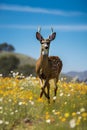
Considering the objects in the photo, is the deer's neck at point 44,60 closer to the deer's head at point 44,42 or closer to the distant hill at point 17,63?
the deer's head at point 44,42

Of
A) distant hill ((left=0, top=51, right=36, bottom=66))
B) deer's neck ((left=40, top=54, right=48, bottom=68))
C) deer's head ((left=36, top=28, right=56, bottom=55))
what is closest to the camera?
deer's head ((left=36, top=28, right=56, bottom=55))

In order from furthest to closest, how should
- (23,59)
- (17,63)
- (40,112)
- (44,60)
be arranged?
(23,59), (17,63), (44,60), (40,112)

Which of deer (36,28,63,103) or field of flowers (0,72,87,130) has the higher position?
deer (36,28,63,103)

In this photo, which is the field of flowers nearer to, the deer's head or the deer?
the deer

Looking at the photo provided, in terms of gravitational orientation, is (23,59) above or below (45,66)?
below

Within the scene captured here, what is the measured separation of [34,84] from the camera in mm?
18391

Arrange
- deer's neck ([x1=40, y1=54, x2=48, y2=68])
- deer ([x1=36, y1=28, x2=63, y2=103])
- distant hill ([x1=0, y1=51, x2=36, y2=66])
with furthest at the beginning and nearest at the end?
distant hill ([x1=0, y1=51, x2=36, y2=66]) → deer's neck ([x1=40, y1=54, x2=48, y2=68]) → deer ([x1=36, y1=28, x2=63, y2=103])

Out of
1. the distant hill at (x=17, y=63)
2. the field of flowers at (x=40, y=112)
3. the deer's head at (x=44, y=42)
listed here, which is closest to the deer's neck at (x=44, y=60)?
the deer's head at (x=44, y=42)

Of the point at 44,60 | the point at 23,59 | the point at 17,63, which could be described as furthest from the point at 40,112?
the point at 23,59

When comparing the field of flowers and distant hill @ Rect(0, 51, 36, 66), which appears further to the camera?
distant hill @ Rect(0, 51, 36, 66)

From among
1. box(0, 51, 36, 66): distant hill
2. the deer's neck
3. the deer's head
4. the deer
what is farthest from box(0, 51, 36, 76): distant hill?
the deer's head

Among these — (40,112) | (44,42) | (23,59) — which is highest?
(44,42)

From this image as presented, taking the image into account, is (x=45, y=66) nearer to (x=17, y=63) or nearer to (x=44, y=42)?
(x=44, y=42)

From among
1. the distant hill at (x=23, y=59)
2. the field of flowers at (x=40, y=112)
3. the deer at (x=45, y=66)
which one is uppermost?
the deer at (x=45, y=66)
